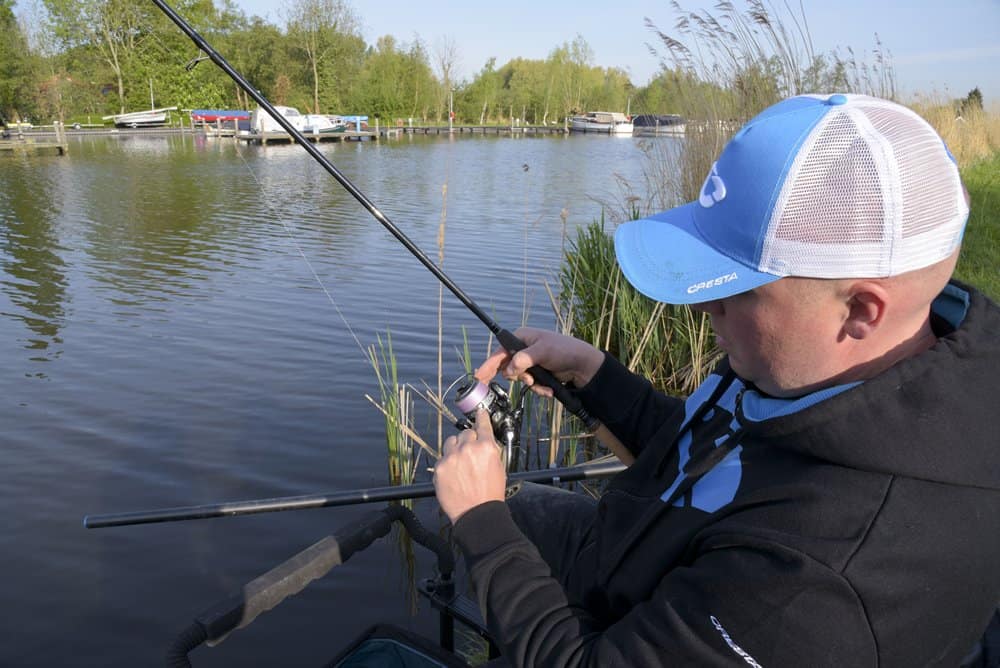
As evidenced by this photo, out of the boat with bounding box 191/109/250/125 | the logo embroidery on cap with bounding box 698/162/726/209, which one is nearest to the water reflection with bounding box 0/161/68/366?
the logo embroidery on cap with bounding box 698/162/726/209

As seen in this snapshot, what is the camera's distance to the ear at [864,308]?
1.05 metres

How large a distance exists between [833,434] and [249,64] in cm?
4469

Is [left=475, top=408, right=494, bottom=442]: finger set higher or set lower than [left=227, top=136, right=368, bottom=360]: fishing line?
higher

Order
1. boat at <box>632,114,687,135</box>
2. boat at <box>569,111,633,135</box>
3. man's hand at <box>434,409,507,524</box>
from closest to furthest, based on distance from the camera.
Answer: man's hand at <box>434,409,507,524</box> < boat at <box>632,114,687,135</box> < boat at <box>569,111,633,135</box>

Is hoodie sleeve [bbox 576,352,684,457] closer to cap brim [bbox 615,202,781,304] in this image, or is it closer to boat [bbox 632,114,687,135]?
cap brim [bbox 615,202,781,304]

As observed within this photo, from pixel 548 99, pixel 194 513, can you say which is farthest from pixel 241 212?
pixel 548 99

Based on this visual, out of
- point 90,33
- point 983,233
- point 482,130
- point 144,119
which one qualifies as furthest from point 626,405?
point 482,130

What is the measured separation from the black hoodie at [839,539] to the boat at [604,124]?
5352cm

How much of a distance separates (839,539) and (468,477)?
2.18ft

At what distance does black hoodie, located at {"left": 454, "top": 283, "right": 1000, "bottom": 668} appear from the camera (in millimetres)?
971

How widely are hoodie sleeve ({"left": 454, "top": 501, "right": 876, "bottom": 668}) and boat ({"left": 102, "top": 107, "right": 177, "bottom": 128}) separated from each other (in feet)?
140

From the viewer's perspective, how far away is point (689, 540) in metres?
1.20

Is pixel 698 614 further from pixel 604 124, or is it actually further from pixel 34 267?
pixel 604 124

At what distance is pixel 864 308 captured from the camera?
1.08 meters
